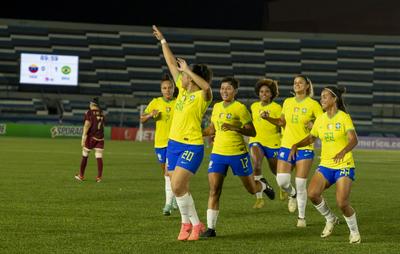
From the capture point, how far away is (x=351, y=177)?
9.65 metres

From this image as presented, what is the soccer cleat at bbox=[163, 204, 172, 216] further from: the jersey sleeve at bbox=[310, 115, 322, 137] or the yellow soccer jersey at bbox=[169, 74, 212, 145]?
the jersey sleeve at bbox=[310, 115, 322, 137]

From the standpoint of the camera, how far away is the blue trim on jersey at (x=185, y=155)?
30.6ft

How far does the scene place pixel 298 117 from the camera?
39.8 feet

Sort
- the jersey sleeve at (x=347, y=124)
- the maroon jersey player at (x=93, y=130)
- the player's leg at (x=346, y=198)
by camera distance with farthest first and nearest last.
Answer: the maroon jersey player at (x=93, y=130), the jersey sleeve at (x=347, y=124), the player's leg at (x=346, y=198)

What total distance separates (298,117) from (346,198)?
289 centimetres

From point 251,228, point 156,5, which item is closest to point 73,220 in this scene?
point 251,228

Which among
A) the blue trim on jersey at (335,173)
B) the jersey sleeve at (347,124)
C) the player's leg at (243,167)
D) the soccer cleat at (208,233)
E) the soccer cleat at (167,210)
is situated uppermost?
the jersey sleeve at (347,124)

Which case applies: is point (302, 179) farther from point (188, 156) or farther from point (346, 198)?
point (188, 156)

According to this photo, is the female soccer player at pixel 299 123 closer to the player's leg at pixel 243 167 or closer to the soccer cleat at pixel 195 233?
the player's leg at pixel 243 167

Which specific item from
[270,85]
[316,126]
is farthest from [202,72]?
[270,85]

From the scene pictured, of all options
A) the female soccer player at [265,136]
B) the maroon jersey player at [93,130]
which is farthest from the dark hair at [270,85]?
the maroon jersey player at [93,130]

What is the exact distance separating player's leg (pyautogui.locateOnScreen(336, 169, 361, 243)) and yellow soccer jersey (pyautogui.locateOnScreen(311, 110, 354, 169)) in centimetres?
12

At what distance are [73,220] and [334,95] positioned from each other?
4.39m

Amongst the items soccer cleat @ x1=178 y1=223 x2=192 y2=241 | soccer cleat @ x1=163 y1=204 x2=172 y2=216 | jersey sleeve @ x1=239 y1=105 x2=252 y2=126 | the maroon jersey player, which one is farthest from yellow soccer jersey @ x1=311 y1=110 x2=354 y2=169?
the maroon jersey player
